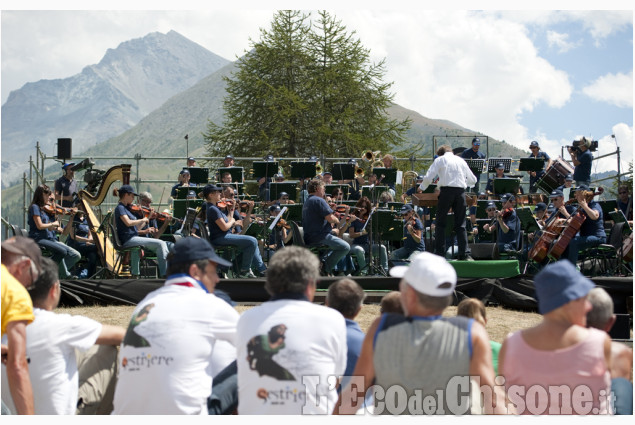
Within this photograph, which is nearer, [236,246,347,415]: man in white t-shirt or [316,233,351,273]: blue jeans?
[236,246,347,415]: man in white t-shirt

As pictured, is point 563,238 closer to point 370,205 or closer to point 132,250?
point 370,205

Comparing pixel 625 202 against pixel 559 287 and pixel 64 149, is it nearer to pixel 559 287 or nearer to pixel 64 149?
pixel 559 287

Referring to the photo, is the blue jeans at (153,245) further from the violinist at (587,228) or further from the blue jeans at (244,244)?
the violinist at (587,228)

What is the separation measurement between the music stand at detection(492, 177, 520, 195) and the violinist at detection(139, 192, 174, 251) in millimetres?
5537

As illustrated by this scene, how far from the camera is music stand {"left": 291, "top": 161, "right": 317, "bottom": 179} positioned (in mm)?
13250

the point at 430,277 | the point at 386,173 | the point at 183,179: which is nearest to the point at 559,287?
the point at 430,277

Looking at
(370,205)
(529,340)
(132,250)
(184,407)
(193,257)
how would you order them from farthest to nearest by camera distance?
(370,205) → (132,250) → (193,257) → (184,407) → (529,340)

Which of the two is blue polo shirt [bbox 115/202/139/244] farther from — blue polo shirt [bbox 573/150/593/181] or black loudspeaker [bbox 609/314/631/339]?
blue polo shirt [bbox 573/150/593/181]

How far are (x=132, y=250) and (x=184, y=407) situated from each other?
7045 mm

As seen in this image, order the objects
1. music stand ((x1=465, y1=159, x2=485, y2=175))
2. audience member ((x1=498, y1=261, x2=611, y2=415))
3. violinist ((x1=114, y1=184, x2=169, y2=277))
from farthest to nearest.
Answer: music stand ((x1=465, y1=159, x2=485, y2=175)) → violinist ((x1=114, y1=184, x2=169, y2=277)) → audience member ((x1=498, y1=261, x2=611, y2=415))

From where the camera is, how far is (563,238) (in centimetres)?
1112

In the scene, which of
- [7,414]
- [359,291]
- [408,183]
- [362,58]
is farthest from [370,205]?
[362,58]

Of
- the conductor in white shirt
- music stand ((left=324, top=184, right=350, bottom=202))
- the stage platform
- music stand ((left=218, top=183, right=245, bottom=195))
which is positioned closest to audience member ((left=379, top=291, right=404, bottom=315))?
the stage platform


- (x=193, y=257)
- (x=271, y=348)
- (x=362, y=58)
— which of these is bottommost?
(x=271, y=348)
